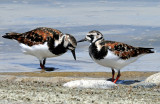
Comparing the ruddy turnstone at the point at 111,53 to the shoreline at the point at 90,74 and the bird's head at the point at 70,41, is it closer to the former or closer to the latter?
the shoreline at the point at 90,74

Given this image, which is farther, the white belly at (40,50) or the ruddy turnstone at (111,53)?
the white belly at (40,50)

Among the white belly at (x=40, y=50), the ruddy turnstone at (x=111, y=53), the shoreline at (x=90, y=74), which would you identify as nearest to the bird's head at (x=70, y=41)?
the white belly at (x=40, y=50)

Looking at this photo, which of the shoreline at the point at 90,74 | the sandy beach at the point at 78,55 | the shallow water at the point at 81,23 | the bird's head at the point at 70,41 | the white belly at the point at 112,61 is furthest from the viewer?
the shallow water at the point at 81,23

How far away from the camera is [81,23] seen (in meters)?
17.4

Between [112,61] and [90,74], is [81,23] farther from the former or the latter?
[112,61]

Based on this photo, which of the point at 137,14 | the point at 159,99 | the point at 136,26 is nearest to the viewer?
the point at 159,99

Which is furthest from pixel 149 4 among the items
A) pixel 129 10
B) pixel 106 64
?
pixel 106 64

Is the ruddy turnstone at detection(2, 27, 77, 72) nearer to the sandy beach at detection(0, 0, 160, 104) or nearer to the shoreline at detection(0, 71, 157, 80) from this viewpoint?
the sandy beach at detection(0, 0, 160, 104)

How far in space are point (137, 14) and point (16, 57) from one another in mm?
8327

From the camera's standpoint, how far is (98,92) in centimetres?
650

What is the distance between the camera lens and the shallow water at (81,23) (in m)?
11.7

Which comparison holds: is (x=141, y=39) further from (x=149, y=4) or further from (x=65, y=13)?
(x=149, y=4)

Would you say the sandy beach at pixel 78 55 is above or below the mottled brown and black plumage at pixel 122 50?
below

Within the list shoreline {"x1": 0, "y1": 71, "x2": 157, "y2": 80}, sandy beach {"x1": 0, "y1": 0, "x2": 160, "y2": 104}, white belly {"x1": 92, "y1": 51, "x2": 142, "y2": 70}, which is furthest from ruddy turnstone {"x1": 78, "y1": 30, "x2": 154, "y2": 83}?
shoreline {"x1": 0, "y1": 71, "x2": 157, "y2": 80}
